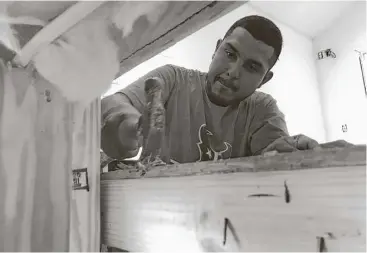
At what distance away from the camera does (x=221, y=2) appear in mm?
457

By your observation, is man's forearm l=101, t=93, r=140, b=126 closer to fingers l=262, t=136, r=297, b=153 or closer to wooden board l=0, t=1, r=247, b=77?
wooden board l=0, t=1, r=247, b=77

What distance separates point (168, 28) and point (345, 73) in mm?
873

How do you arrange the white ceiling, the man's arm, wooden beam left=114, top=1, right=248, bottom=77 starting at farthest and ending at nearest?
the white ceiling → the man's arm → wooden beam left=114, top=1, right=248, bottom=77

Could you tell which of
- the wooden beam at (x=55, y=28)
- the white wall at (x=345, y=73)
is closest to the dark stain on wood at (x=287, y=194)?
the wooden beam at (x=55, y=28)

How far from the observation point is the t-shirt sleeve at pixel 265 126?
1.57ft

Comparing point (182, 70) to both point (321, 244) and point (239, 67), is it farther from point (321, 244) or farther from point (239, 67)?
point (321, 244)

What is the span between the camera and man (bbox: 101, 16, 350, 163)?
1.71 ft

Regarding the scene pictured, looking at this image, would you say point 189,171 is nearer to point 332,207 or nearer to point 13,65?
point 332,207

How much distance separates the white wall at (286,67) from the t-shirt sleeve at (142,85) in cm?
2

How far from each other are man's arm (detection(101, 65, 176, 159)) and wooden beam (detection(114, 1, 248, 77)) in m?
0.04

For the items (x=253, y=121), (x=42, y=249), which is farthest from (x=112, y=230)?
(x=253, y=121)

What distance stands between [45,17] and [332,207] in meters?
0.48

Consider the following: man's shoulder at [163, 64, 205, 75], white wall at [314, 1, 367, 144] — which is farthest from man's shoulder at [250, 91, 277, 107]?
white wall at [314, 1, 367, 144]

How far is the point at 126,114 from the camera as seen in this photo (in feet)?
1.90
